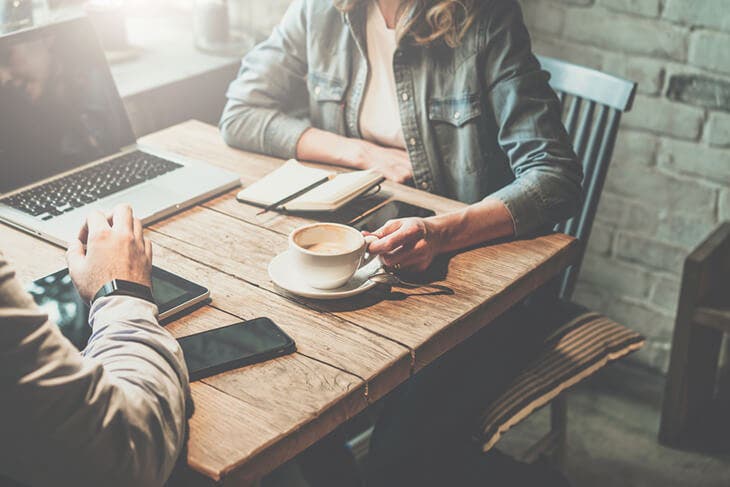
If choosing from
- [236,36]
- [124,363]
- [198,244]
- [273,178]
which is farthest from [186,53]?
[124,363]

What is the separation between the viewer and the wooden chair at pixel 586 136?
1.71 metres

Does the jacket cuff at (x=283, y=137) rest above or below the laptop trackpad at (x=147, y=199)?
above

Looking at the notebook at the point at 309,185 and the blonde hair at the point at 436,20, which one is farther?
the blonde hair at the point at 436,20

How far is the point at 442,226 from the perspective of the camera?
134 cm

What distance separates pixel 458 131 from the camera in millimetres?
1672

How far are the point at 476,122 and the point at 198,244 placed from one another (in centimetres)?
61

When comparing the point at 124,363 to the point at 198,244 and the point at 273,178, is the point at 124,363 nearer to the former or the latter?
the point at 198,244

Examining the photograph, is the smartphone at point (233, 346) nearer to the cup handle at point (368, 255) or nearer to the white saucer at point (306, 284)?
the white saucer at point (306, 284)

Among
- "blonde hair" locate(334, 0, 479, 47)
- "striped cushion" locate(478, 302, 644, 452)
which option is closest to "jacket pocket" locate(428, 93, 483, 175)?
"blonde hair" locate(334, 0, 479, 47)

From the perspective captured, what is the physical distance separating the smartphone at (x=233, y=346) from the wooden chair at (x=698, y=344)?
1201mm

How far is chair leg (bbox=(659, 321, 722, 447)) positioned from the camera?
2.05 m

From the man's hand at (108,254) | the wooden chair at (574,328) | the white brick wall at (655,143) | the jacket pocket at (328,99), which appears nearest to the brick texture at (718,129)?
the white brick wall at (655,143)

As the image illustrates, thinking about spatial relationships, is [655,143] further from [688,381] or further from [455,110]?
[455,110]

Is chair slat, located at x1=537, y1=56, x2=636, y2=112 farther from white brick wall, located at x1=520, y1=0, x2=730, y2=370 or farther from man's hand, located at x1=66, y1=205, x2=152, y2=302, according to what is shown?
man's hand, located at x1=66, y1=205, x2=152, y2=302
